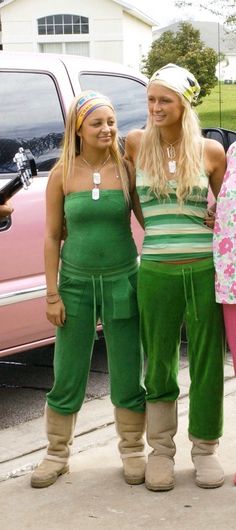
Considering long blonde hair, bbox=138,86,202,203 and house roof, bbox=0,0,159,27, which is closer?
long blonde hair, bbox=138,86,202,203

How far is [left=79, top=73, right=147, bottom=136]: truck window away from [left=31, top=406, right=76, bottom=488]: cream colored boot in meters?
2.07

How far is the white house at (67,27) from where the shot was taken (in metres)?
39.7

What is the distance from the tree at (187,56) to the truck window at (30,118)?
2739 centimetres

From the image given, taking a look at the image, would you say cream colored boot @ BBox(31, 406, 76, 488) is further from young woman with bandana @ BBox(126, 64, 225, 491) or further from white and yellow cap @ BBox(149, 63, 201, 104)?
white and yellow cap @ BBox(149, 63, 201, 104)

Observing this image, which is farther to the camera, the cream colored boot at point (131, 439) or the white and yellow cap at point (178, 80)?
the cream colored boot at point (131, 439)

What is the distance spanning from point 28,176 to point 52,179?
3.9 inches

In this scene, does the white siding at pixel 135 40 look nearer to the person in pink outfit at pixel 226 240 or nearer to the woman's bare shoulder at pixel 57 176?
the woman's bare shoulder at pixel 57 176

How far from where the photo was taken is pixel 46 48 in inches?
1618

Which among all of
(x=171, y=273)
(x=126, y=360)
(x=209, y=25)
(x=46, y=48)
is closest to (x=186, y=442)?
(x=126, y=360)

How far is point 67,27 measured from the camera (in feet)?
134

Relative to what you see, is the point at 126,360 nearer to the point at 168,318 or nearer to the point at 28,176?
the point at 168,318

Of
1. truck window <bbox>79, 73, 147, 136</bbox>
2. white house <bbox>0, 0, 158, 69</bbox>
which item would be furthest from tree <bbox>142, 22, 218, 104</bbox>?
truck window <bbox>79, 73, 147, 136</bbox>

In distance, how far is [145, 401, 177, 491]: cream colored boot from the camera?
12.7 ft

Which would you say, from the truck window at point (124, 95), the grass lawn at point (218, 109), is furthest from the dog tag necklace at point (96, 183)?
the grass lawn at point (218, 109)
